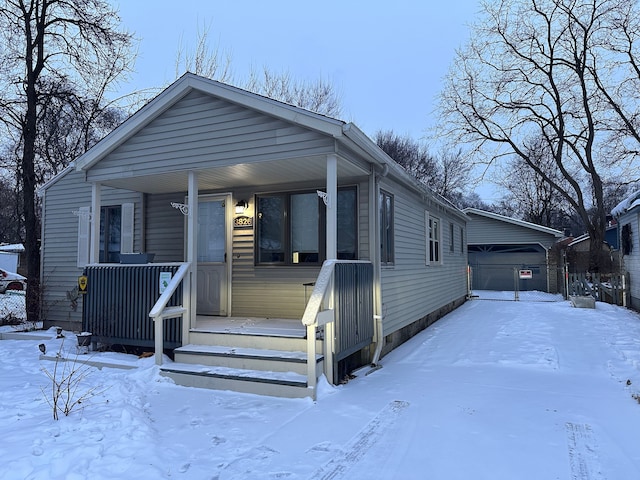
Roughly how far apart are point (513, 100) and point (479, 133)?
209cm

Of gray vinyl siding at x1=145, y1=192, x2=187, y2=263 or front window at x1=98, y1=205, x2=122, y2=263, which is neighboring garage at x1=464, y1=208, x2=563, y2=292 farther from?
front window at x1=98, y1=205, x2=122, y2=263

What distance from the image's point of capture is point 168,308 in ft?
18.6

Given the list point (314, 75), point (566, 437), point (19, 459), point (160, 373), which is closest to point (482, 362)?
point (566, 437)

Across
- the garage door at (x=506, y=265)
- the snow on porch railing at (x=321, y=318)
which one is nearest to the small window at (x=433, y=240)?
the snow on porch railing at (x=321, y=318)

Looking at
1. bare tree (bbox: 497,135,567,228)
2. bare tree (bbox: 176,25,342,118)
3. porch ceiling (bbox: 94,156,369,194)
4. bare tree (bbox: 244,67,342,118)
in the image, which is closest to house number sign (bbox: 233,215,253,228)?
porch ceiling (bbox: 94,156,369,194)

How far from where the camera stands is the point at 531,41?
19469 mm

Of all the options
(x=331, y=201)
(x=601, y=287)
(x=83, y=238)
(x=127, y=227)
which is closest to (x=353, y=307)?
(x=331, y=201)

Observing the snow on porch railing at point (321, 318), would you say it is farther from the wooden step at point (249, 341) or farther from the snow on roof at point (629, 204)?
the snow on roof at point (629, 204)

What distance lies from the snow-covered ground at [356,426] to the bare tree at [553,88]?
15938 mm

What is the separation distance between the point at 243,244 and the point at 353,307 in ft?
8.87

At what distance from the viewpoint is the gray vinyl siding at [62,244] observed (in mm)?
8742

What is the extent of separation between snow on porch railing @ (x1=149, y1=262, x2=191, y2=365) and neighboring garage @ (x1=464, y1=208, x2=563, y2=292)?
18032mm

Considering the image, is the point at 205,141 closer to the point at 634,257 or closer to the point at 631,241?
the point at 634,257

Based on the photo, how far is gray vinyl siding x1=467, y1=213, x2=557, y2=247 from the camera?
2138 centimetres
